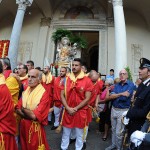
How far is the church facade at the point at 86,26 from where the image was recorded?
46.3 feet

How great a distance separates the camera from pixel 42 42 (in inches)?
577

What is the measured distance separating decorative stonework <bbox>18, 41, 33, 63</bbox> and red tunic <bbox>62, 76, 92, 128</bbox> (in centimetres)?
1140

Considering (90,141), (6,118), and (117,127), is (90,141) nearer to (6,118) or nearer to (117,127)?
(117,127)

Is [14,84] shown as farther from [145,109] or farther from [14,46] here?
[14,46]

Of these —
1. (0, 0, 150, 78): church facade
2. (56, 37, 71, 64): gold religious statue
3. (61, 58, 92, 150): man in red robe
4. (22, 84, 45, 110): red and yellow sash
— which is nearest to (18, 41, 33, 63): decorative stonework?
(0, 0, 150, 78): church facade

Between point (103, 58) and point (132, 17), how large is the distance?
394cm

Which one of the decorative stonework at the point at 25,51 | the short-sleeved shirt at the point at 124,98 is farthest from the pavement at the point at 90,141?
the decorative stonework at the point at 25,51

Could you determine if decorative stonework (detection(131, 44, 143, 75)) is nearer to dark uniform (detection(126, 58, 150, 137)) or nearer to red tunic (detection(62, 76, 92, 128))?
red tunic (detection(62, 76, 92, 128))

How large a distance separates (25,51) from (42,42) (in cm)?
151

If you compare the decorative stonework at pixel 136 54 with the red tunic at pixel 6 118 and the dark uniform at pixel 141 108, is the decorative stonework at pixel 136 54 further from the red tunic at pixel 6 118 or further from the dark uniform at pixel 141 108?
the red tunic at pixel 6 118

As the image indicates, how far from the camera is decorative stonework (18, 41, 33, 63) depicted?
14.9 metres

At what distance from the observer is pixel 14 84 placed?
121 inches

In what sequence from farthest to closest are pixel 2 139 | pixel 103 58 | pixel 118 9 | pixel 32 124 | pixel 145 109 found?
pixel 103 58, pixel 118 9, pixel 32 124, pixel 145 109, pixel 2 139

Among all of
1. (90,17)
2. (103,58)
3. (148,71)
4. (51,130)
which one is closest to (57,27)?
(90,17)
